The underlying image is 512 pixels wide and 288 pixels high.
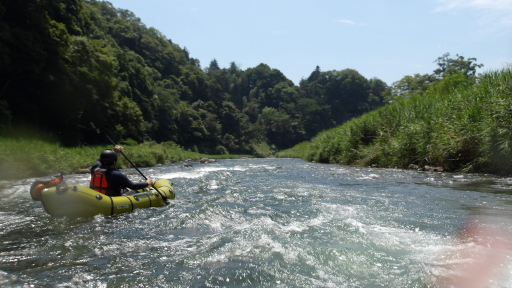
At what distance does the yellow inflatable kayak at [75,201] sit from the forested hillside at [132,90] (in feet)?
40.5

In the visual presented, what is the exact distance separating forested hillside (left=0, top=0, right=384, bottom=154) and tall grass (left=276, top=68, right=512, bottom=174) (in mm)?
16148

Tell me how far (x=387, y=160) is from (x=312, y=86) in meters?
102

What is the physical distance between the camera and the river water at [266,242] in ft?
10.9

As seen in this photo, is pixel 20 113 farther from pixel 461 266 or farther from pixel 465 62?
pixel 465 62

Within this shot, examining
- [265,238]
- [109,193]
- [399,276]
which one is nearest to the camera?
[399,276]

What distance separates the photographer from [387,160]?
14.8 meters

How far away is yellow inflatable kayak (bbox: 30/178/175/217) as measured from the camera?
5.62 meters

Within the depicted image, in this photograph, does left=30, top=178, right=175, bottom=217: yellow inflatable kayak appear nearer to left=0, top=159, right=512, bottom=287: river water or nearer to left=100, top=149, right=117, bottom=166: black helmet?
left=0, top=159, right=512, bottom=287: river water

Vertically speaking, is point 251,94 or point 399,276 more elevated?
point 251,94

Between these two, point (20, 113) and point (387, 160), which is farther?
point (20, 113)

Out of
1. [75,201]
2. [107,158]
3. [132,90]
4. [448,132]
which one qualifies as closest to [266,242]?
[75,201]

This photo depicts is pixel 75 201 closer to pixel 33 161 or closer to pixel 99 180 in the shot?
pixel 99 180

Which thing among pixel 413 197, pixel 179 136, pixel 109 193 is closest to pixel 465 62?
pixel 179 136

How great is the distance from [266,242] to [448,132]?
31.1ft
